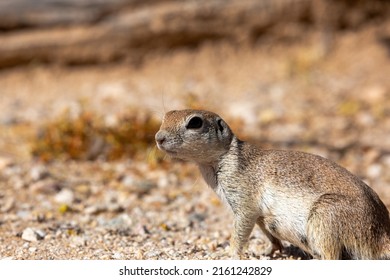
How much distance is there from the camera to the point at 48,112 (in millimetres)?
10117

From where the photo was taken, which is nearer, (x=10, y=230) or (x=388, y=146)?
(x=10, y=230)

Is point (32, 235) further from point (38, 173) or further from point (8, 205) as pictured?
point (38, 173)

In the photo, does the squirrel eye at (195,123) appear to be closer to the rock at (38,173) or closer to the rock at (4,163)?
the rock at (38,173)

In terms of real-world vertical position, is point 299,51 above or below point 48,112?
above

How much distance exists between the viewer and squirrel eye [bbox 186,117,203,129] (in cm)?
535

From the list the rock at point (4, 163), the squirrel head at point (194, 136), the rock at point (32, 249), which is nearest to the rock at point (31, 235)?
the rock at point (32, 249)

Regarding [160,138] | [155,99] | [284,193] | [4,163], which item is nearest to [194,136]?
[160,138]

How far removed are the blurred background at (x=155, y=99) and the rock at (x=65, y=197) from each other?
1.2 inches

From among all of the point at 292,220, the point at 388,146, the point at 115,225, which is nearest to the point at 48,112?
the point at 115,225

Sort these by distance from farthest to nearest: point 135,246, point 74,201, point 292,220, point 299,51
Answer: point 299,51
point 74,201
point 135,246
point 292,220

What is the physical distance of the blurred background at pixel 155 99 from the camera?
680 cm
